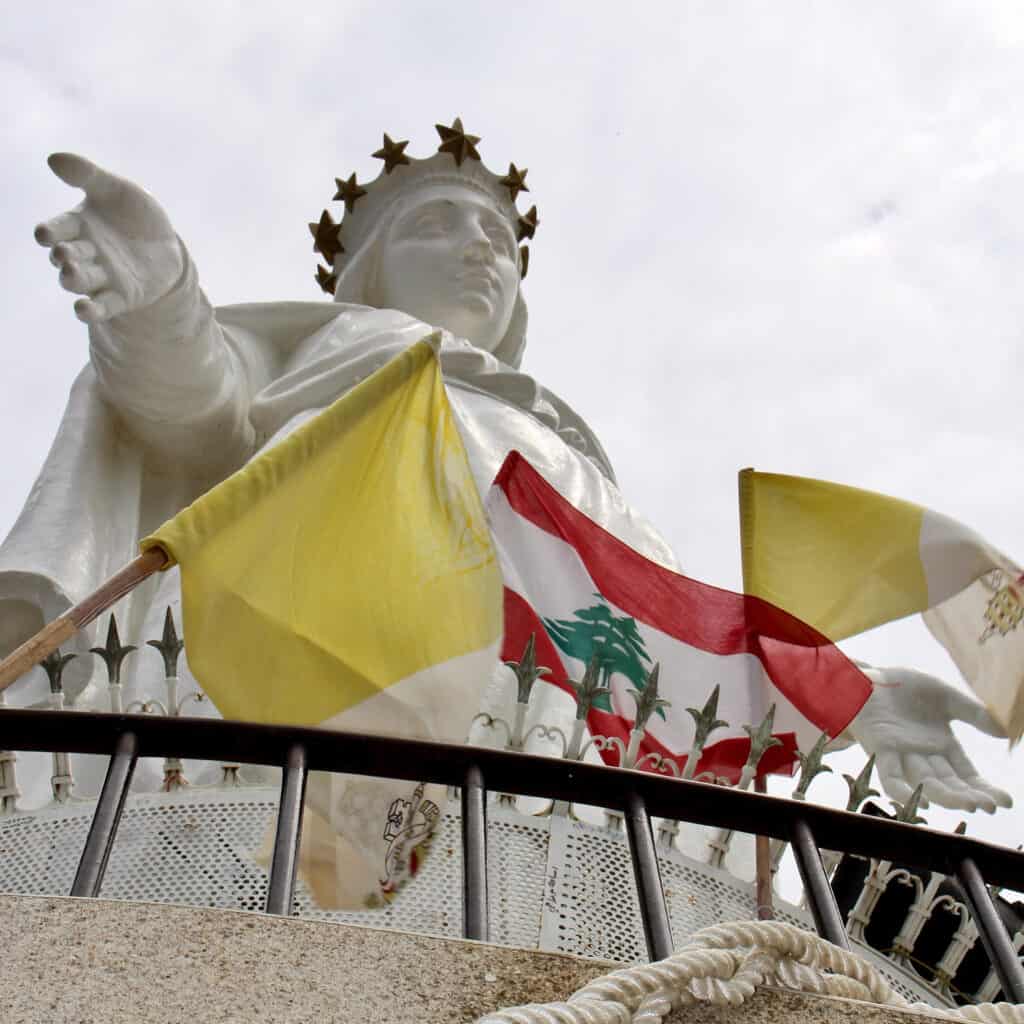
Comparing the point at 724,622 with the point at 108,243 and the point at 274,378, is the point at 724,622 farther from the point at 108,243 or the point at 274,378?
the point at 274,378

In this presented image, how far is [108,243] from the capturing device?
233 inches

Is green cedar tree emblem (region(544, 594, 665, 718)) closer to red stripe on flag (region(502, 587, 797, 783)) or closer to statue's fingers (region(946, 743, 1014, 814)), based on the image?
red stripe on flag (region(502, 587, 797, 783))

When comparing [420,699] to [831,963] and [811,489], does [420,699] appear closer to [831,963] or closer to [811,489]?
[831,963]

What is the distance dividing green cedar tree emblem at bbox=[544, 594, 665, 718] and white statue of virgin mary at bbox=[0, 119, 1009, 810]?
1418 mm

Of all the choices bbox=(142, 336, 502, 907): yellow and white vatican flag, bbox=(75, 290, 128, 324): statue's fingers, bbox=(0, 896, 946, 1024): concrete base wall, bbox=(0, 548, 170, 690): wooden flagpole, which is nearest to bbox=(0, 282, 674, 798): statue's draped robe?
bbox=(75, 290, 128, 324): statue's fingers

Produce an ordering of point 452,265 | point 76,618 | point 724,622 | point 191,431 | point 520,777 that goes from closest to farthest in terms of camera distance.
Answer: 1. point 520,777
2. point 76,618
3. point 724,622
4. point 191,431
5. point 452,265

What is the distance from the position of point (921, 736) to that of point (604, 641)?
1637 millimetres

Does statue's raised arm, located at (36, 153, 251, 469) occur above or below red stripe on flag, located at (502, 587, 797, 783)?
above

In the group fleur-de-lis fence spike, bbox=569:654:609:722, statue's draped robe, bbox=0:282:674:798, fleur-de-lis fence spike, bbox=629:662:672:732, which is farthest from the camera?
statue's draped robe, bbox=0:282:674:798

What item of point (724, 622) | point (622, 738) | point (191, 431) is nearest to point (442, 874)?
point (622, 738)

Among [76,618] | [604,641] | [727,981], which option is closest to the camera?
[727,981]

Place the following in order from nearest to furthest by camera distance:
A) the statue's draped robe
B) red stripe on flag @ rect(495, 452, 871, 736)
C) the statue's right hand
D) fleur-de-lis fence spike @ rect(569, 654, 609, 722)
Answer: fleur-de-lis fence spike @ rect(569, 654, 609, 722)
red stripe on flag @ rect(495, 452, 871, 736)
the statue's right hand
the statue's draped robe

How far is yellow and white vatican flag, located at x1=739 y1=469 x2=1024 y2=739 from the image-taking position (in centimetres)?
546

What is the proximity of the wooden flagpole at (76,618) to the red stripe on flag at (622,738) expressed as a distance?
1079mm
